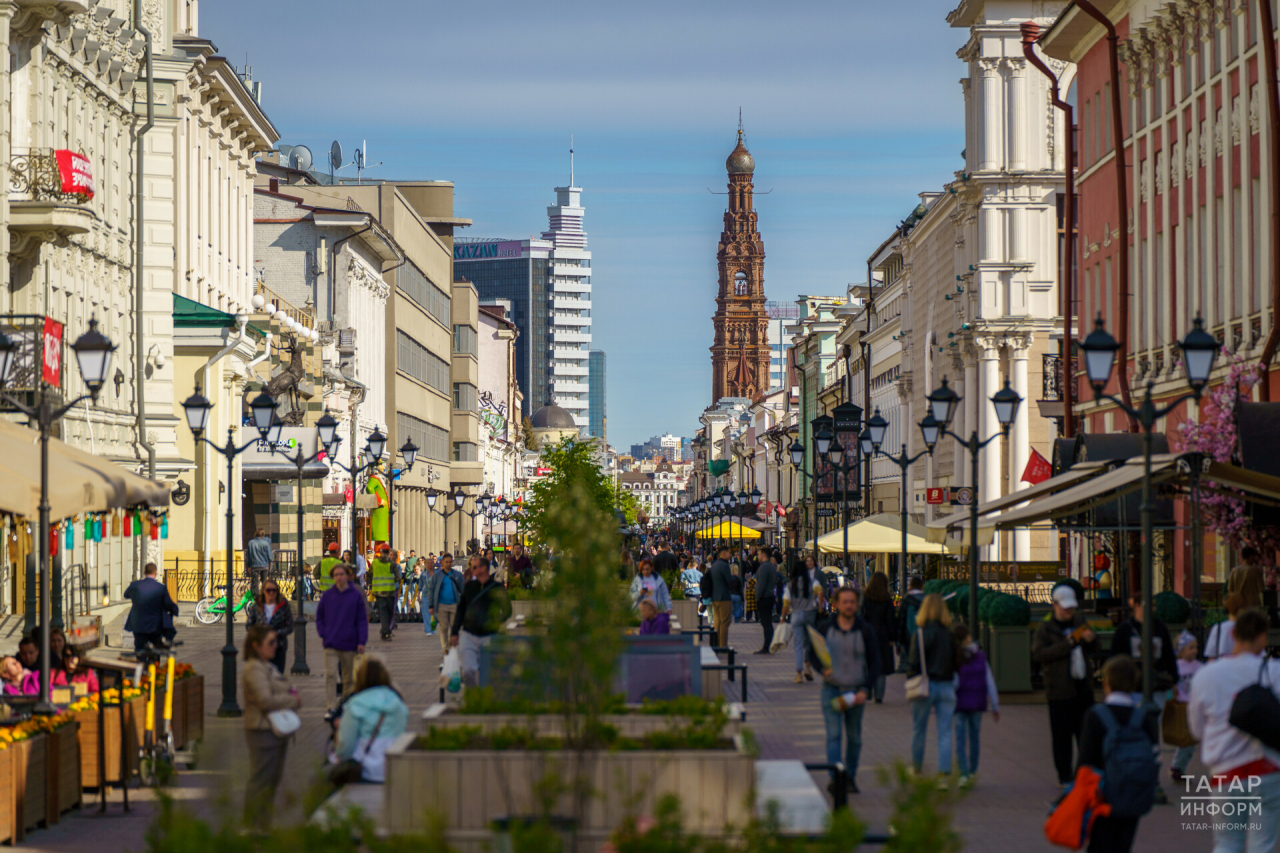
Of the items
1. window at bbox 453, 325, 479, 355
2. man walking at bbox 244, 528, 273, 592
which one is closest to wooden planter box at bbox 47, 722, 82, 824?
man walking at bbox 244, 528, 273, 592

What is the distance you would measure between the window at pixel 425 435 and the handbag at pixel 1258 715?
226 ft

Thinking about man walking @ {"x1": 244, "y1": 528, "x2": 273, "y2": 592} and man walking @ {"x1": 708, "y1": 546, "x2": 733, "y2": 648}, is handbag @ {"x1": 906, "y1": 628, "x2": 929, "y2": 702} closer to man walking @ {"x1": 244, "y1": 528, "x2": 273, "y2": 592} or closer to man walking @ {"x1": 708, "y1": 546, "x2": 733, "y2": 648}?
man walking @ {"x1": 708, "y1": 546, "x2": 733, "y2": 648}

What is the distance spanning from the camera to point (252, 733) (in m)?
11.4

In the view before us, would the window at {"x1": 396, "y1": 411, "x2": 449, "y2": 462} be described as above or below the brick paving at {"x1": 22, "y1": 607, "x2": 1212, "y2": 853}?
above

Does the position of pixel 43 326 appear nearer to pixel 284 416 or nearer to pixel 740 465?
pixel 284 416

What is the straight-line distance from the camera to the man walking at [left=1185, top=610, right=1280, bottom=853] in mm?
9070

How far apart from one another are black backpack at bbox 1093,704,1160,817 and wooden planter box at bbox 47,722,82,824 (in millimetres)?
7548

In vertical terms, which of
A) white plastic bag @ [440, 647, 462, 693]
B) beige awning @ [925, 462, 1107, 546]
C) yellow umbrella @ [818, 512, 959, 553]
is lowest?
white plastic bag @ [440, 647, 462, 693]

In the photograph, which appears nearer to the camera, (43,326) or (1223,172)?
(43,326)

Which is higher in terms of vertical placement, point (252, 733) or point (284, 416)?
point (284, 416)

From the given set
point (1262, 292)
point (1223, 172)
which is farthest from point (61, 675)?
point (1223, 172)

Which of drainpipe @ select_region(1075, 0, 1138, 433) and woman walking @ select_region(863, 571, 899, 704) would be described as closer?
woman walking @ select_region(863, 571, 899, 704)

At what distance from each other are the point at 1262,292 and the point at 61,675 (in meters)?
21.0

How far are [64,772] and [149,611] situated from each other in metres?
8.52
